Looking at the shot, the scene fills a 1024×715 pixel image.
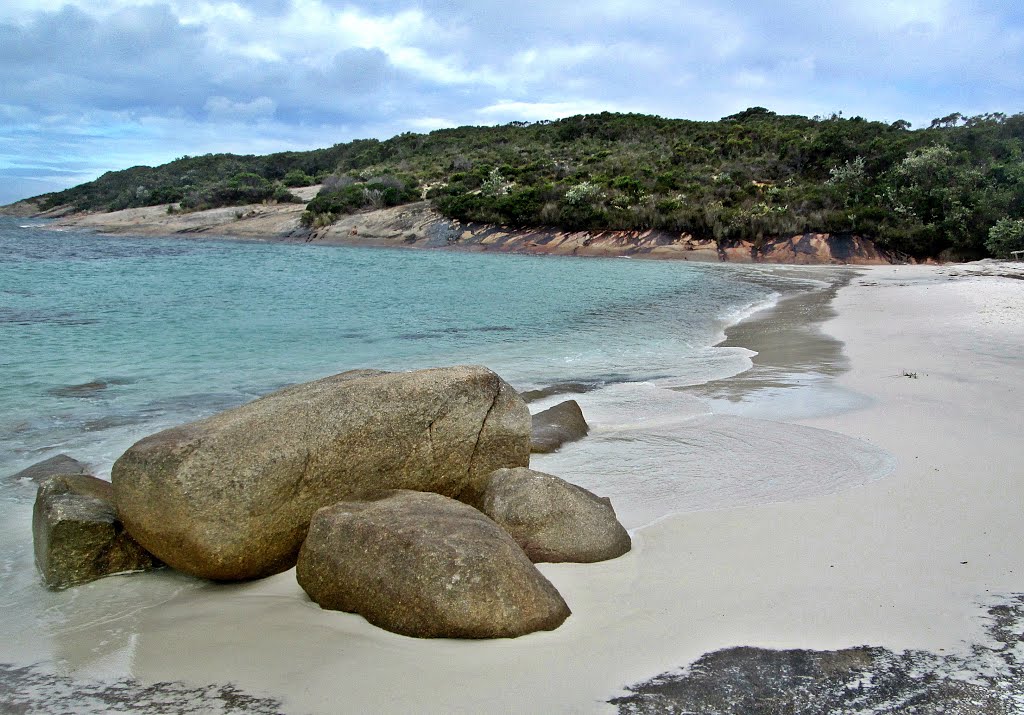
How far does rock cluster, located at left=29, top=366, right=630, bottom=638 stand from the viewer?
3797 mm

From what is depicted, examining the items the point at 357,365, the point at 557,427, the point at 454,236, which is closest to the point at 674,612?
the point at 557,427

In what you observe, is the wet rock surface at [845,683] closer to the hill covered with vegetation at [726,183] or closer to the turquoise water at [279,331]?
the turquoise water at [279,331]

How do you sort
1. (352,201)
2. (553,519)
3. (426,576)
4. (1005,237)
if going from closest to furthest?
(426,576), (553,519), (1005,237), (352,201)

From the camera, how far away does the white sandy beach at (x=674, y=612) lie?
3277mm

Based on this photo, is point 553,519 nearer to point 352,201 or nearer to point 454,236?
point 454,236

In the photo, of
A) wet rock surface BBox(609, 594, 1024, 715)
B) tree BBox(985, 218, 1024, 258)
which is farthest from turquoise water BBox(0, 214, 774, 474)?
tree BBox(985, 218, 1024, 258)

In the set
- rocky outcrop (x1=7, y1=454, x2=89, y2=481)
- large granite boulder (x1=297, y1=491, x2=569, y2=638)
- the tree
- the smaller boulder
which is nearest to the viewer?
large granite boulder (x1=297, y1=491, x2=569, y2=638)

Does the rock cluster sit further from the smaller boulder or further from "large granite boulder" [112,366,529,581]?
the smaller boulder

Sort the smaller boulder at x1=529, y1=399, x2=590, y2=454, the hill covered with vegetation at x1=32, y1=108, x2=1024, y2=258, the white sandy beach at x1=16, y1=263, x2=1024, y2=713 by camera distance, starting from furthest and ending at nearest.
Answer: the hill covered with vegetation at x1=32, y1=108, x2=1024, y2=258 → the smaller boulder at x1=529, y1=399, x2=590, y2=454 → the white sandy beach at x1=16, y1=263, x2=1024, y2=713

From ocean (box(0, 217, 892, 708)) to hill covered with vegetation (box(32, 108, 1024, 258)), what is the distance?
1181 cm

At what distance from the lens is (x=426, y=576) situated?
3.77 meters

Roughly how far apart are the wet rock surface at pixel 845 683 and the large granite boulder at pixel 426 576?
770 millimetres

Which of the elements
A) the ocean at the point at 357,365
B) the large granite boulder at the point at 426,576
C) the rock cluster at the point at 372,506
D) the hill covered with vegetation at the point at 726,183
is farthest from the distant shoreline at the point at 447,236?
the large granite boulder at the point at 426,576

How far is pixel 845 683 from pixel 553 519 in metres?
1.99
